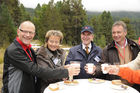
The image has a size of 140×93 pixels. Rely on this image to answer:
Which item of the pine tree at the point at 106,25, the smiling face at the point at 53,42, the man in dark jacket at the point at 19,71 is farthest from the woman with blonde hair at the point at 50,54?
the pine tree at the point at 106,25

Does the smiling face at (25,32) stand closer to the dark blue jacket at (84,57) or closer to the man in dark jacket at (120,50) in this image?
the dark blue jacket at (84,57)

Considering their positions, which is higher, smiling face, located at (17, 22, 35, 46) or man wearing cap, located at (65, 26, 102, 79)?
smiling face, located at (17, 22, 35, 46)

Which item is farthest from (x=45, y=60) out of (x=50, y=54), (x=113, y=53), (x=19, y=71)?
(x=113, y=53)

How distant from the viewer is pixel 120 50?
359 centimetres

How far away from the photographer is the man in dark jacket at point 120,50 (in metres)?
3.49

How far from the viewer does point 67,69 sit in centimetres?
272

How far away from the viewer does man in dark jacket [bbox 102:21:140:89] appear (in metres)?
3.49

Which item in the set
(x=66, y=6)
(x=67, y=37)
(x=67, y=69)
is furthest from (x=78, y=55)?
(x=66, y=6)

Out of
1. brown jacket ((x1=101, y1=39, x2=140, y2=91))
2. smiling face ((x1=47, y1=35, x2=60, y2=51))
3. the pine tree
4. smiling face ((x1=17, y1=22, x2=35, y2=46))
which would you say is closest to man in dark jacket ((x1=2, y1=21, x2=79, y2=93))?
smiling face ((x1=17, y1=22, x2=35, y2=46))

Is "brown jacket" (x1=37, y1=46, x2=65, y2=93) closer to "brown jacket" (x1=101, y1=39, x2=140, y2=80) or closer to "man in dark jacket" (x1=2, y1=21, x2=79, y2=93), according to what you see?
"man in dark jacket" (x1=2, y1=21, x2=79, y2=93)

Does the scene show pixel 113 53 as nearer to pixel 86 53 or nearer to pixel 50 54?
pixel 86 53

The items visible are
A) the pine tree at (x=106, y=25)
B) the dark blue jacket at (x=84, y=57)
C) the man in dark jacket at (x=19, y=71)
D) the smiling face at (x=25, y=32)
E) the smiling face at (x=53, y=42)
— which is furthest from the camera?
the pine tree at (x=106, y=25)

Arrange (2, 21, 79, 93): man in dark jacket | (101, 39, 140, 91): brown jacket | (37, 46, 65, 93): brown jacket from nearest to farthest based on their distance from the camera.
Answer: (2, 21, 79, 93): man in dark jacket, (37, 46, 65, 93): brown jacket, (101, 39, 140, 91): brown jacket

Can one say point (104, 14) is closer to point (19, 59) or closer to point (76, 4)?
point (76, 4)
